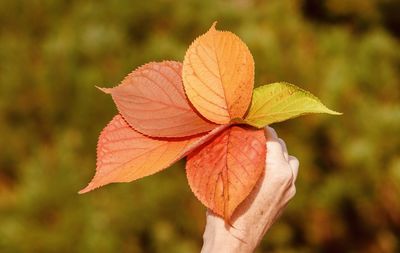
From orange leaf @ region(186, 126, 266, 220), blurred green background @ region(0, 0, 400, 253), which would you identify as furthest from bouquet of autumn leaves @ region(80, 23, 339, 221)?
blurred green background @ region(0, 0, 400, 253)

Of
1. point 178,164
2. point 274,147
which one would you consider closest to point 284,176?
point 274,147

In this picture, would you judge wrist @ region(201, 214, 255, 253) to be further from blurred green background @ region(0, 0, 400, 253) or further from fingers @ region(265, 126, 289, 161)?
blurred green background @ region(0, 0, 400, 253)

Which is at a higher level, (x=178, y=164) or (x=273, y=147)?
(x=273, y=147)

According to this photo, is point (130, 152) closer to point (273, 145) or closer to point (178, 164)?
point (273, 145)

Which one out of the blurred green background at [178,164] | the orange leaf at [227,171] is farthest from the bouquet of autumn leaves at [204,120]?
the blurred green background at [178,164]

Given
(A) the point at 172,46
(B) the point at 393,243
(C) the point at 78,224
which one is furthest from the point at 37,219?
(B) the point at 393,243

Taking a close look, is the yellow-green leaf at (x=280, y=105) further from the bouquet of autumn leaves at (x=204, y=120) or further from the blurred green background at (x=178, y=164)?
the blurred green background at (x=178, y=164)
